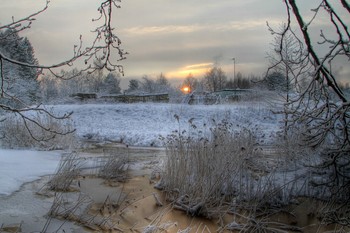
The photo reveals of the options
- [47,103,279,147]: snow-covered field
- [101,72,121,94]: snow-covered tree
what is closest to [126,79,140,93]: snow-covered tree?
[101,72,121,94]: snow-covered tree

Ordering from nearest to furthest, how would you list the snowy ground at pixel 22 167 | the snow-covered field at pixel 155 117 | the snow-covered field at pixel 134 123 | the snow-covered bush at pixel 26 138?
the snowy ground at pixel 22 167 → the snow-covered field at pixel 134 123 → the snow-covered bush at pixel 26 138 → the snow-covered field at pixel 155 117

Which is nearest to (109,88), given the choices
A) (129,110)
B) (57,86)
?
(57,86)

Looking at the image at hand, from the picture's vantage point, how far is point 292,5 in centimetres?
432

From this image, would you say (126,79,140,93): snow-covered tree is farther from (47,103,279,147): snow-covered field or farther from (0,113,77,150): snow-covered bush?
(0,113,77,150): snow-covered bush

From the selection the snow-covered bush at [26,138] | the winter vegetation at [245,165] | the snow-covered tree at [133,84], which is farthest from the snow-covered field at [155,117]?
the snow-covered tree at [133,84]

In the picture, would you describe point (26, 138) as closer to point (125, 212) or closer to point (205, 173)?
point (125, 212)

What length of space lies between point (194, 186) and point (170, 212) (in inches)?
23.5

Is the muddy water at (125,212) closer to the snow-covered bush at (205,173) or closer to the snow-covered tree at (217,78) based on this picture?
the snow-covered bush at (205,173)

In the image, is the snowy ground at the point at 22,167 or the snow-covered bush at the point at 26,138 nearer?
the snowy ground at the point at 22,167

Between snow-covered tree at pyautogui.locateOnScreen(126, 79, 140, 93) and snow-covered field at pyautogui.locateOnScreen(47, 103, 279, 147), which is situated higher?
snow-covered tree at pyautogui.locateOnScreen(126, 79, 140, 93)

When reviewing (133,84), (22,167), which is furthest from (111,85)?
(22,167)

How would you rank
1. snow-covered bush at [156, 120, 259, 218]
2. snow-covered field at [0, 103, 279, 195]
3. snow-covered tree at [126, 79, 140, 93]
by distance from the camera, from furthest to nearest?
snow-covered tree at [126, 79, 140, 93] < snow-covered field at [0, 103, 279, 195] < snow-covered bush at [156, 120, 259, 218]

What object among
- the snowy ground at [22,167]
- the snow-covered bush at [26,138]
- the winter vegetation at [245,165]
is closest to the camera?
the winter vegetation at [245,165]

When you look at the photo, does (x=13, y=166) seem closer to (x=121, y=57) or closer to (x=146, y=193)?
(x=146, y=193)
